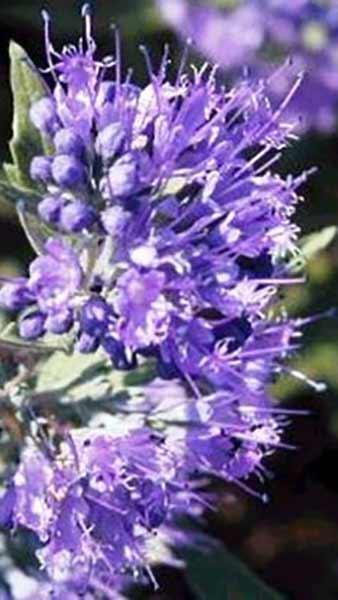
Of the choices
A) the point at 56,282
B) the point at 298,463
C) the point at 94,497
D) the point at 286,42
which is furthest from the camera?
the point at 286,42

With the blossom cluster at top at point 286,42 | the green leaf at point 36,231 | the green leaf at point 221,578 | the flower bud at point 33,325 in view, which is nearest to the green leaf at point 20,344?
the flower bud at point 33,325

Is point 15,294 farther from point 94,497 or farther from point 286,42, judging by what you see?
point 286,42

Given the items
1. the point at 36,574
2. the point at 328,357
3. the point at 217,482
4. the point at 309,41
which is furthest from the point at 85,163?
the point at 309,41

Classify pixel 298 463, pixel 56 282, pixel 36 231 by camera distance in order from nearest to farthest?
pixel 56 282, pixel 36 231, pixel 298 463

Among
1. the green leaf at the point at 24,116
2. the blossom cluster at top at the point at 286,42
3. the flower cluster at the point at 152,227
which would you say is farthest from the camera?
the blossom cluster at top at the point at 286,42

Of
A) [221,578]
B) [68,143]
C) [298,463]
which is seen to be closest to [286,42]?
[298,463]

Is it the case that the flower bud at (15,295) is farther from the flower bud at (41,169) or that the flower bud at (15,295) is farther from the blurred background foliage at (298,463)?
the blurred background foliage at (298,463)

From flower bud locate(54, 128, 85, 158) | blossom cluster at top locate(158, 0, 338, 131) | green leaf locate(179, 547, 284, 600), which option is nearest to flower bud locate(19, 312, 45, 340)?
flower bud locate(54, 128, 85, 158)
